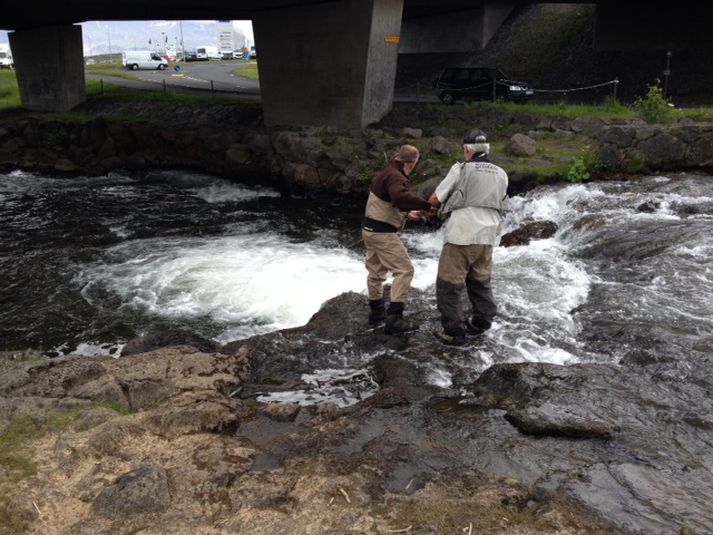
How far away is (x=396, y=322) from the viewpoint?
24.4 feet


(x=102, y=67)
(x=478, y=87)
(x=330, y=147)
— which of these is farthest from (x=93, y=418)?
(x=102, y=67)

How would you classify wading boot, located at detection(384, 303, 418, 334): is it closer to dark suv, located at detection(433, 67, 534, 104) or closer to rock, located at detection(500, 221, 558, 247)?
rock, located at detection(500, 221, 558, 247)

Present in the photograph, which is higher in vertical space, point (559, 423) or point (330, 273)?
point (559, 423)

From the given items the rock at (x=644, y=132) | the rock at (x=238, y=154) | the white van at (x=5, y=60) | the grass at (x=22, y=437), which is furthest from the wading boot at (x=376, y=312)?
the white van at (x=5, y=60)

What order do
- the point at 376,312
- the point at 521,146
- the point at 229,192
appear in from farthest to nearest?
1. the point at 229,192
2. the point at 521,146
3. the point at 376,312

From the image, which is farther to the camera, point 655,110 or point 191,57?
point 191,57

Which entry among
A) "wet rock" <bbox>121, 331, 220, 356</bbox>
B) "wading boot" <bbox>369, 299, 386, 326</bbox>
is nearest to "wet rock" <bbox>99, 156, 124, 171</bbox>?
"wet rock" <bbox>121, 331, 220, 356</bbox>

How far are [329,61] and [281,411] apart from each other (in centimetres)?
1754

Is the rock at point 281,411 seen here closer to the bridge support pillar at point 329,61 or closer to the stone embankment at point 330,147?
the stone embankment at point 330,147

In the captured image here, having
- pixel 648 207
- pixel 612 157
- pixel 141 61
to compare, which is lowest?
pixel 648 207

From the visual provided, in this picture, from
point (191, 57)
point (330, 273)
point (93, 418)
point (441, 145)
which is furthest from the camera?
point (191, 57)

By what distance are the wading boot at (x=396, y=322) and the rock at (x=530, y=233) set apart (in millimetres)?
5417

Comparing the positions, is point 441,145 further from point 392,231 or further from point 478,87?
point 392,231

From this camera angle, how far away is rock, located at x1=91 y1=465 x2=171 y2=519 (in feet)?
13.7
